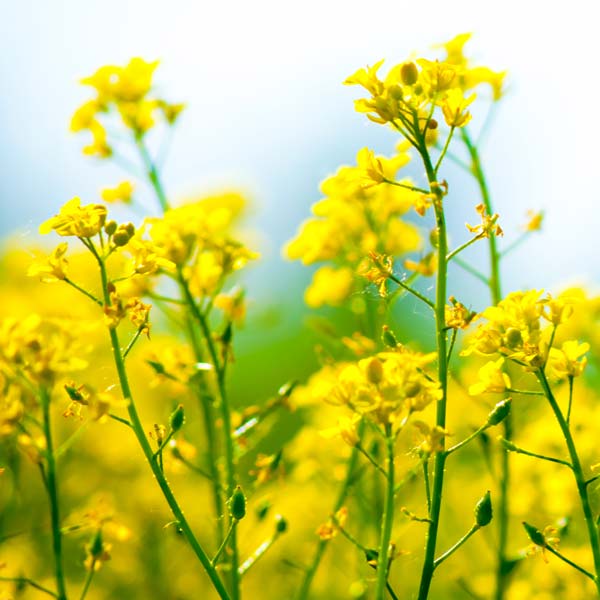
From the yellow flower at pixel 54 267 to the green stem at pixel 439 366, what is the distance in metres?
0.85

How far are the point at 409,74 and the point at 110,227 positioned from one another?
0.74 metres

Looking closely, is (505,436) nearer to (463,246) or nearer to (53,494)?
(463,246)

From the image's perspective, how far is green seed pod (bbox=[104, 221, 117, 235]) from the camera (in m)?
2.03

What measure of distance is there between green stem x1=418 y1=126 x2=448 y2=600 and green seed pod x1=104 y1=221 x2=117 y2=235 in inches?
27.5

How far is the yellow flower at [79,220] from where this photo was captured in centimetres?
202

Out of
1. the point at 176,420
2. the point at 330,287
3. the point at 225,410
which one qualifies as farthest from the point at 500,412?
the point at 330,287

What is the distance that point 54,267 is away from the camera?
2070 millimetres

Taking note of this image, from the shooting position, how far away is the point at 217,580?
176cm

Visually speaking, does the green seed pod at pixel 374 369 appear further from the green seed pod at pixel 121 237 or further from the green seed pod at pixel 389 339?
the green seed pod at pixel 121 237

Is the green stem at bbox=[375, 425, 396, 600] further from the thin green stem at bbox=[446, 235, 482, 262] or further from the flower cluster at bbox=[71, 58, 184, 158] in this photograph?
the flower cluster at bbox=[71, 58, 184, 158]

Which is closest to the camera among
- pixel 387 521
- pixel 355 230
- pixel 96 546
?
pixel 387 521

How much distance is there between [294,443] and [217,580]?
1930 mm

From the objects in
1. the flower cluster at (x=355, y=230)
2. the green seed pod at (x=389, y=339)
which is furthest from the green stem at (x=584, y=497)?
the flower cluster at (x=355, y=230)

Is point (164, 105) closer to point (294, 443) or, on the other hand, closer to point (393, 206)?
point (393, 206)
